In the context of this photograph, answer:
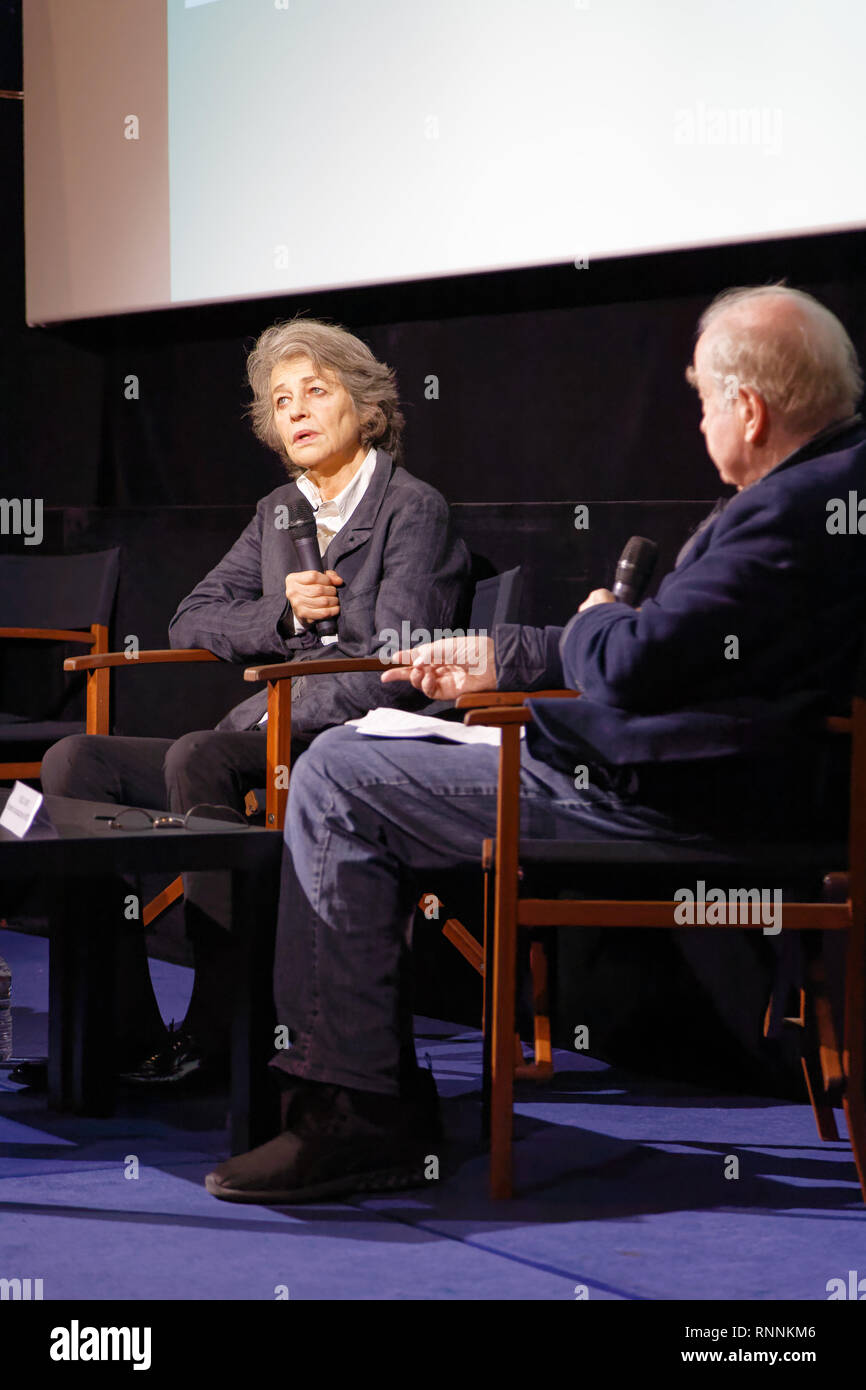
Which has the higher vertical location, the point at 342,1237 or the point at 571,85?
the point at 571,85

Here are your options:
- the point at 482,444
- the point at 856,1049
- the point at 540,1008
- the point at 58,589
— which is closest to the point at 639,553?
the point at 856,1049

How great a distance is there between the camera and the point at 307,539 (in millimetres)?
2707

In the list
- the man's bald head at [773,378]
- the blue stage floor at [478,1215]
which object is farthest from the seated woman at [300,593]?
the man's bald head at [773,378]

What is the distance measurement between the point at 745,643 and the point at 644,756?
175 mm

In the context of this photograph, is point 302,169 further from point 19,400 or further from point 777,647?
point 777,647

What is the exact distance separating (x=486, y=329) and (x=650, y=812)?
182cm

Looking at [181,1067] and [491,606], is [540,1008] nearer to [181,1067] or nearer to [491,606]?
[181,1067]

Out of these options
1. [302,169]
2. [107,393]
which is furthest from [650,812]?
[107,393]

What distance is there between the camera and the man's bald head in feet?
6.15

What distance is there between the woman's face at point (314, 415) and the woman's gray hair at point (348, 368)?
2cm

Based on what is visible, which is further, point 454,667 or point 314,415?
point 314,415

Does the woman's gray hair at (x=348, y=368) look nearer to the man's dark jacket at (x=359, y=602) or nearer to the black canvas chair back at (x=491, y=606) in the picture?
the man's dark jacket at (x=359, y=602)

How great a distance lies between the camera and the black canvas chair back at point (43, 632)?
11.2 ft

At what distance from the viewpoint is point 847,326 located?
9.02 feet
